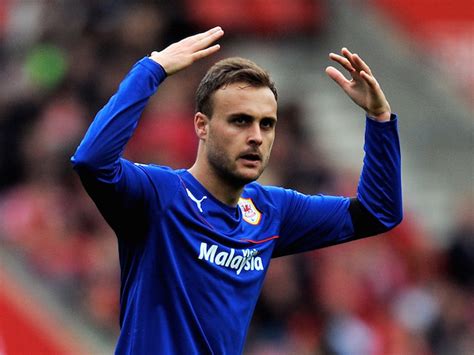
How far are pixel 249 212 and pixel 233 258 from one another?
35cm

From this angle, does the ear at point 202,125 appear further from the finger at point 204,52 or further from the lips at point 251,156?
the finger at point 204,52

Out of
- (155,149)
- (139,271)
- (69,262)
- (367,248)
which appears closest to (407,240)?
(367,248)

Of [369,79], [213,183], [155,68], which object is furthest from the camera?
[369,79]

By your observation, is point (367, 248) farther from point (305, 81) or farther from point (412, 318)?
point (305, 81)

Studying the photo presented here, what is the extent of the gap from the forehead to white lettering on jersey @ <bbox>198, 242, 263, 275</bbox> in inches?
23.2

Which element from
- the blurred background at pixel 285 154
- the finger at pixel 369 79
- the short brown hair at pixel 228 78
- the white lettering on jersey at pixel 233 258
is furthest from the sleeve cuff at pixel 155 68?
the blurred background at pixel 285 154

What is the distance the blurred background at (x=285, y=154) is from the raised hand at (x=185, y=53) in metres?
3.99

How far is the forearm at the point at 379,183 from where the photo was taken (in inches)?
233

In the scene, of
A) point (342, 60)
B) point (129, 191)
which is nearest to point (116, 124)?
point (129, 191)

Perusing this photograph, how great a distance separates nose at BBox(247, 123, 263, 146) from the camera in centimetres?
544

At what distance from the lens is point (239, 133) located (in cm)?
546

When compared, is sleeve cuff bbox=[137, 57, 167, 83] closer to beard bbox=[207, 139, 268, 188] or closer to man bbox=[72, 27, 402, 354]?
man bbox=[72, 27, 402, 354]

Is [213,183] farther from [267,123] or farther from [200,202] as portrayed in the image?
[267,123]

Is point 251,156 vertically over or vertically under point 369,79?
under
